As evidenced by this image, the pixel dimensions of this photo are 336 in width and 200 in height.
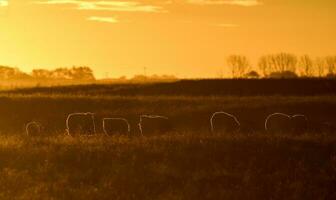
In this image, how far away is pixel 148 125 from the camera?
50.2 meters

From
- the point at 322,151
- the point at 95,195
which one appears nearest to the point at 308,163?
the point at 322,151

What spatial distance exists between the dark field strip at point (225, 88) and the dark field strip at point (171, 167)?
153 ft

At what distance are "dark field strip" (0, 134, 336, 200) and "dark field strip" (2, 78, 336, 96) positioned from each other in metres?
46.6

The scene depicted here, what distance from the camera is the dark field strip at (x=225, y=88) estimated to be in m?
74.8

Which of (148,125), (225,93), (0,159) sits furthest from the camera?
(225,93)

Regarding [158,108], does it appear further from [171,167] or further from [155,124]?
[171,167]

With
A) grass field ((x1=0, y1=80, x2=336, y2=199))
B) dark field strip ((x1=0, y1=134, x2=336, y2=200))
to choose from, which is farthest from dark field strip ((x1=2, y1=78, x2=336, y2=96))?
dark field strip ((x1=0, y1=134, x2=336, y2=200))

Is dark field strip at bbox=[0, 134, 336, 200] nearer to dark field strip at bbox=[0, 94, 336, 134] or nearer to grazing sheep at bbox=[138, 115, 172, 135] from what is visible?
grazing sheep at bbox=[138, 115, 172, 135]

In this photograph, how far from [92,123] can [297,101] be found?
52.8 ft

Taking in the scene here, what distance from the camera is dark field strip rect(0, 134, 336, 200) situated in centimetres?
2176

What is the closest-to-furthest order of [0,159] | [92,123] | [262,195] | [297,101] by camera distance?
1. [262,195]
2. [0,159]
3. [92,123]
4. [297,101]

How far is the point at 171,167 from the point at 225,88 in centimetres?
5425

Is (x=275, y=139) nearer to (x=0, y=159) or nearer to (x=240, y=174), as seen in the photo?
(x=240, y=174)

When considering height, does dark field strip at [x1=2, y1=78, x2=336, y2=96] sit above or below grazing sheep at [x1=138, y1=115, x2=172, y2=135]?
above
